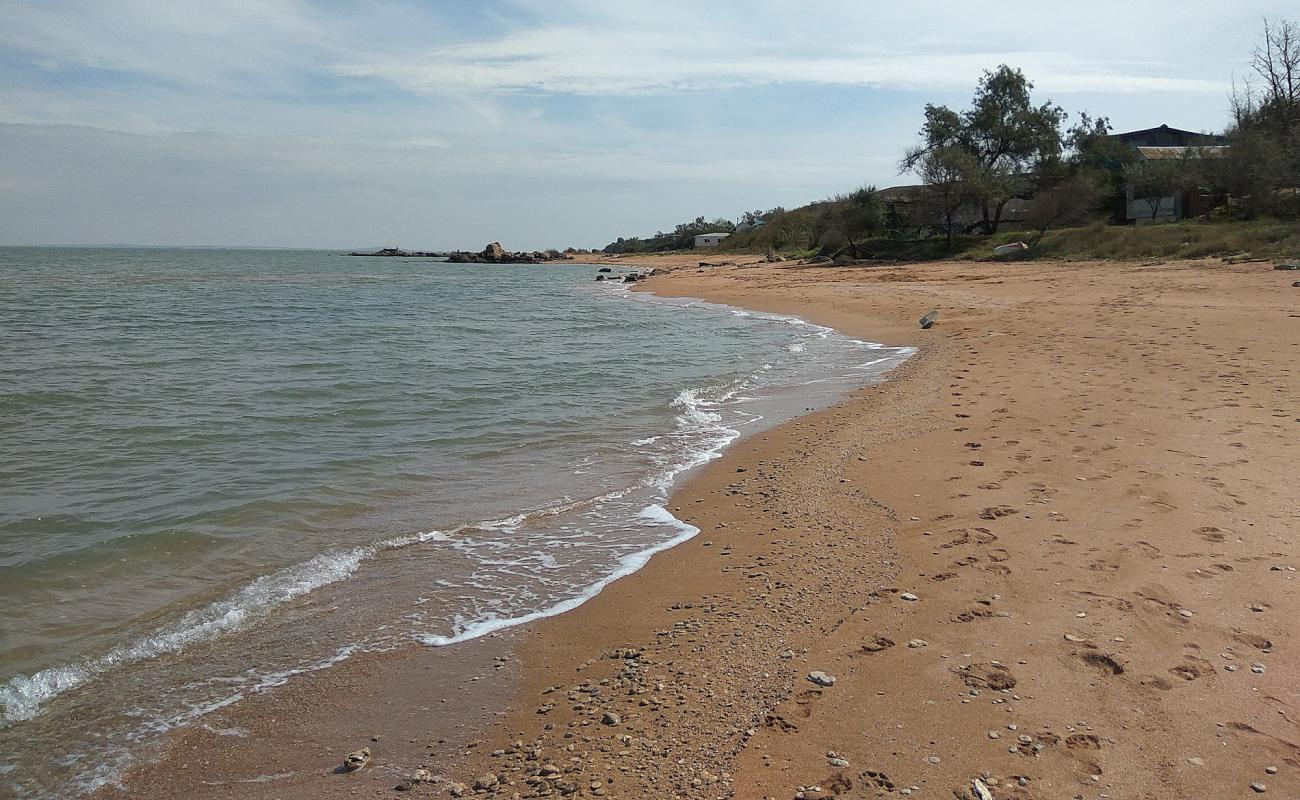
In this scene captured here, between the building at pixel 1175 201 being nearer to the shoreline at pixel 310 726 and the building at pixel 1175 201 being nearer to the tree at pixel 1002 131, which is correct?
the tree at pixel 1002 131

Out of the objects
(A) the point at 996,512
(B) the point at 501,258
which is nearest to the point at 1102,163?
(A) the point at 996,512

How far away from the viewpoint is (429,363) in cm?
1627

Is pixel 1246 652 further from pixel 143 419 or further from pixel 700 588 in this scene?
pixel 143 419

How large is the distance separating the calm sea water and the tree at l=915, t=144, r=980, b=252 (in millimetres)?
29316

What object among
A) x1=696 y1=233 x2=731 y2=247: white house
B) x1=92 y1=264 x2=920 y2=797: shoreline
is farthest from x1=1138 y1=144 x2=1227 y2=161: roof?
x1=696 y1=233 x2=731 y2=247: white house

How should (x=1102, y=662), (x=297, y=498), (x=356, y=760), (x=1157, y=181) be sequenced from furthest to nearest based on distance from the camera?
1. (x=1157, y=181)
2. (x=297, y=498)
3. (x=1102, y=662)
4. (x=356, y=760)

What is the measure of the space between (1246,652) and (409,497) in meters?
6.45

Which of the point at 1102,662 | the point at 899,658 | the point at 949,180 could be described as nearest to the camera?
the point at 1102,662

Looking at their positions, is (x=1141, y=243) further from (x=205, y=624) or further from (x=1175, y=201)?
(x=205, y=624)

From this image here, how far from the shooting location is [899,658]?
3959 millimetres

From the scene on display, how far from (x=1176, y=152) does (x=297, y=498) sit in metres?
54.0

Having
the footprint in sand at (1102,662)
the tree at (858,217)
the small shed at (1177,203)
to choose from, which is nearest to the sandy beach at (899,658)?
the footprint in sand at (1102,662)

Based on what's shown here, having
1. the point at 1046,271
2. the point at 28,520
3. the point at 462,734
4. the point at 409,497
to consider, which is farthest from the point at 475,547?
the point at 1046,271

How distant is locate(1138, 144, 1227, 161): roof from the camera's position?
124 ft
